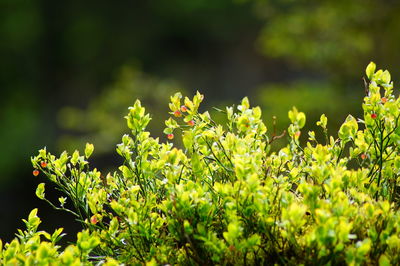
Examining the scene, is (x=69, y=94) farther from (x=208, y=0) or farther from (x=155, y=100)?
(x=155, y=100)

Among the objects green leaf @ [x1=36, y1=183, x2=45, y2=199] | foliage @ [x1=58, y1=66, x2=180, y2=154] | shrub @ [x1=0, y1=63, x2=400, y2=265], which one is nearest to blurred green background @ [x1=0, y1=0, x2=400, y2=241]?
foliage @ [x1=58, y1=66, x2=180, y2=154]

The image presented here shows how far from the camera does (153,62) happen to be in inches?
762

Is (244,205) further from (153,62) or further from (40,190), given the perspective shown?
(153,62)

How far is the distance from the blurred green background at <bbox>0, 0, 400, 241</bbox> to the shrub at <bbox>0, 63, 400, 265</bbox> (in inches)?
211

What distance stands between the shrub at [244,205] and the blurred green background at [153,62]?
536 centimetres

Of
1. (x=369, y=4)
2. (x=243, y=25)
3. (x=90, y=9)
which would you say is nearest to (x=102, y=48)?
(x=90, y=9)

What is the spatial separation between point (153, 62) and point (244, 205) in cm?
1781

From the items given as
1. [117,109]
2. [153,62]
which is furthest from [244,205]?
[153,62]

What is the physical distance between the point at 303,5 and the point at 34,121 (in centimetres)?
916

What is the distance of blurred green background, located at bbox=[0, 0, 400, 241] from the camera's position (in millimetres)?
7945

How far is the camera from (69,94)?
19.3 metres

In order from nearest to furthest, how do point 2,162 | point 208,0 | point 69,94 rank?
point 2,162 < point 208,0 < point 69,94

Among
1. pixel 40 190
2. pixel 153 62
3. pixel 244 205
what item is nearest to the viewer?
pixel 244 205

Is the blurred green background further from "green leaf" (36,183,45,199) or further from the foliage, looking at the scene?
"green leaf" (36,183,45,199)
